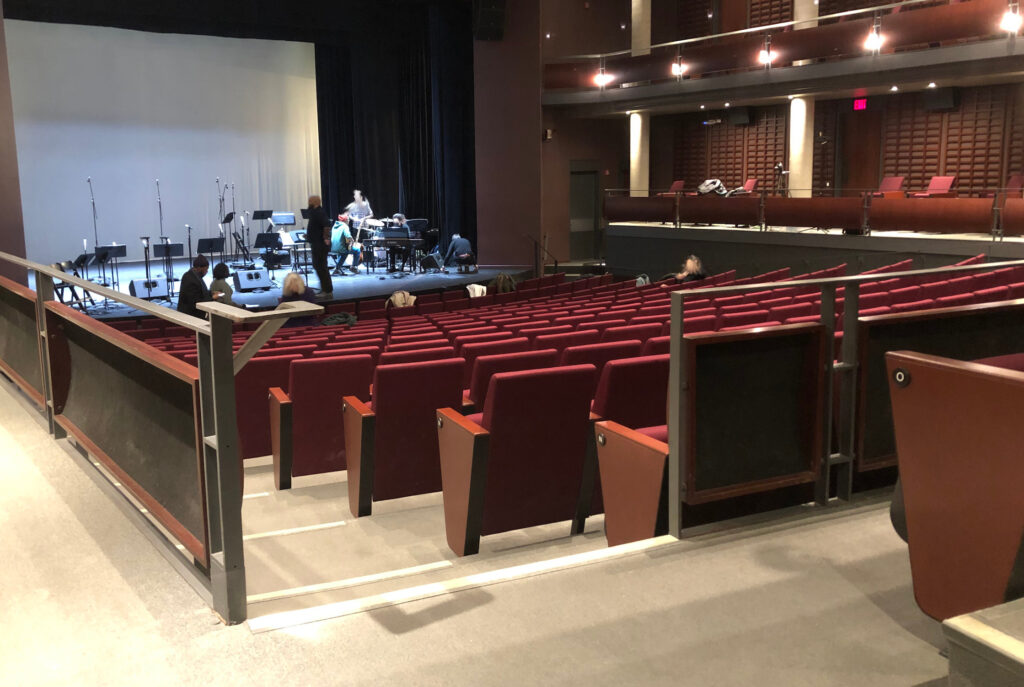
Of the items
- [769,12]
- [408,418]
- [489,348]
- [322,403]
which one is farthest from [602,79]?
[408,418]

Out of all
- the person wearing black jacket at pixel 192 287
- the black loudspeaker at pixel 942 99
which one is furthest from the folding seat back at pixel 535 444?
the black loudspeaker at pixel 942 99

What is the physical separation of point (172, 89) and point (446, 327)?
14.0m

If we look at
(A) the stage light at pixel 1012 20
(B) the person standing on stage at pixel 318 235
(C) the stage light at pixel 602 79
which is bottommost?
(B) the person standing on stage at pixel 318 235

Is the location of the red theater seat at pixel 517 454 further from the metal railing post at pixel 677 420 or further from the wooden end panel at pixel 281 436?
the wooden end panel at pixel 281 436

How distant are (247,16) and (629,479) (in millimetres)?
16073

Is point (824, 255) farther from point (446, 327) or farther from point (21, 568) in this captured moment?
point (21, 568)

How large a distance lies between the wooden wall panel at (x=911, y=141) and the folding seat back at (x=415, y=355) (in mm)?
13414

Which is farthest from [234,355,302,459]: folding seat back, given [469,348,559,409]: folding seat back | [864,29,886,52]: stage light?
[864,29,886,52]: stage light

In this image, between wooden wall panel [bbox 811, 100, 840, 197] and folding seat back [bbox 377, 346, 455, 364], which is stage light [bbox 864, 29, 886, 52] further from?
folding seat back [bbox 377, 346, 455, 364]

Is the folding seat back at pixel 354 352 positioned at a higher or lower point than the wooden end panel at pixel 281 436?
higher

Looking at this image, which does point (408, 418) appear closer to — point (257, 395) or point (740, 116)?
point (257, 395)

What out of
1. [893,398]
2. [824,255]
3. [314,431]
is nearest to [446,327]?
[314,431]

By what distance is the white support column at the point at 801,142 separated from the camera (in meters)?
15.5

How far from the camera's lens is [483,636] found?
2441 millimetres
